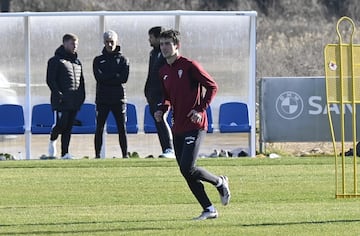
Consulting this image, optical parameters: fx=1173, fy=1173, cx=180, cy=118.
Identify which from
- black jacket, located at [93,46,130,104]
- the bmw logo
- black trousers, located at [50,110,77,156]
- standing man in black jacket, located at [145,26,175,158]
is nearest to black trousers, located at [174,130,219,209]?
standing man in black jacket, located at [145,26,175,158]

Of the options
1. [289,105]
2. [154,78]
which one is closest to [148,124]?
[289,105]

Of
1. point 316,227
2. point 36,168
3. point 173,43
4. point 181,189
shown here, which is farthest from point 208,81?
point 36,168

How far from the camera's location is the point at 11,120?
2297 cm

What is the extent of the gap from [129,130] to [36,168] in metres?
4.11

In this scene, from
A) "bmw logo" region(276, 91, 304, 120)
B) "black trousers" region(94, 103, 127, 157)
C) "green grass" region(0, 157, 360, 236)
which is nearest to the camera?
"green grass" region(0, 157, 360, 236)

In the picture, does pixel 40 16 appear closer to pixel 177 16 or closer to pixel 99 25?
pixel 99 25

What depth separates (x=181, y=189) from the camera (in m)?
16.5

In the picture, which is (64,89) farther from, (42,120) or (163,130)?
(163,130)

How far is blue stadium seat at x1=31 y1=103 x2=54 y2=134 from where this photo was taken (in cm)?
2297

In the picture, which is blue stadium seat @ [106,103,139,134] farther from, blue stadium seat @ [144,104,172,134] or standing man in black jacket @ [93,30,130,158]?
standing man in black jacket @ [93,30,130,158]

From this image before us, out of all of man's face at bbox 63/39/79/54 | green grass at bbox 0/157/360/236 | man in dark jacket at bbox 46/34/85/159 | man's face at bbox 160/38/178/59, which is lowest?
green grass at bbox 0/157/360/236

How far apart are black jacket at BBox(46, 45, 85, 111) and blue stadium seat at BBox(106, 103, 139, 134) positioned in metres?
1.63

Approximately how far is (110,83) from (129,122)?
2546 millimetres

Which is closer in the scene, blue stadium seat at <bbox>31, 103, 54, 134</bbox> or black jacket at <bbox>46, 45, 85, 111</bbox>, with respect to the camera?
black jacket at <bbox>46, 45, 85, 111</bbox>
